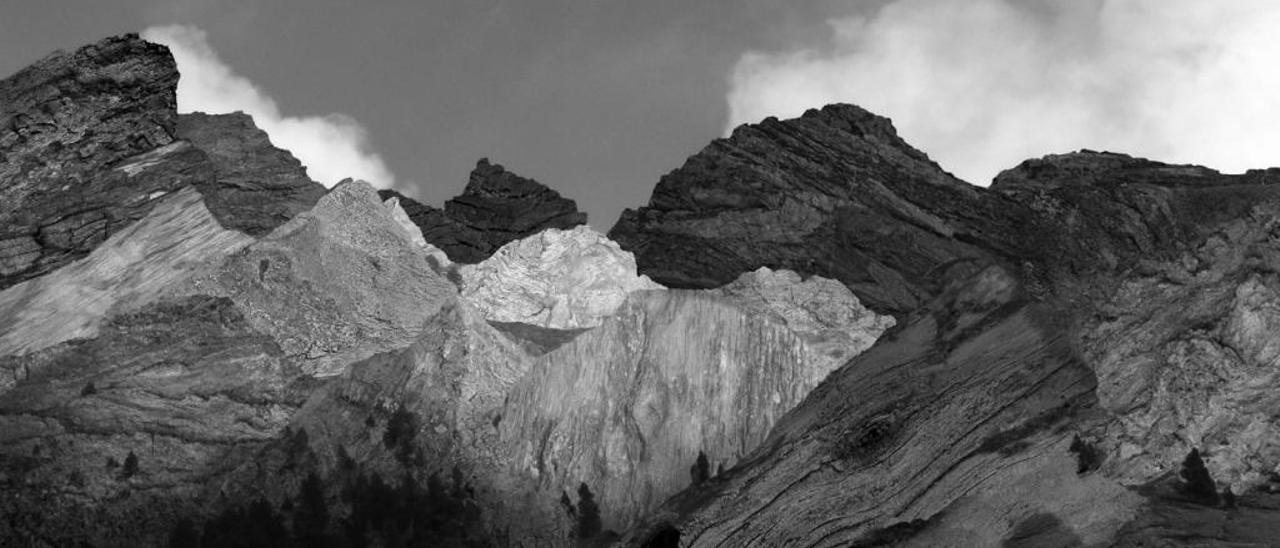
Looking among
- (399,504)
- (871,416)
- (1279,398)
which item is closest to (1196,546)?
(1279,398)

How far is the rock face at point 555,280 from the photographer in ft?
316

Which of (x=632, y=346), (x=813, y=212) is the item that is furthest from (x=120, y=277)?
(x=813, y=212)

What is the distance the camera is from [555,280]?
98.6 metres

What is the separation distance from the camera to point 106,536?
86438mm

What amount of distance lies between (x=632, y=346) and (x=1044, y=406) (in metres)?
19.1

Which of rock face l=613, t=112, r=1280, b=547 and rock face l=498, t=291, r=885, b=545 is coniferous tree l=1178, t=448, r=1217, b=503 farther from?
rock face l=498, t=291, r=885, b=545

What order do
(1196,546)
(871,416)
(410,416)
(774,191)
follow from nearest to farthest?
(1196,546) → (871,416) → (410,416) → (774,191)

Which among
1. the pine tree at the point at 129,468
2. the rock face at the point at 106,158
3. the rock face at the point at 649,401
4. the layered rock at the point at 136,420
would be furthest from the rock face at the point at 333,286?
the pine tree at the point at 129,468

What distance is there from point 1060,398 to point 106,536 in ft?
106

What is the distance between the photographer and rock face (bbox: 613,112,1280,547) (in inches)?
2918

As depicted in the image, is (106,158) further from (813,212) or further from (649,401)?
(813,212)

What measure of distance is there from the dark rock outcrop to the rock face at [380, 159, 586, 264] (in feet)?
19.3

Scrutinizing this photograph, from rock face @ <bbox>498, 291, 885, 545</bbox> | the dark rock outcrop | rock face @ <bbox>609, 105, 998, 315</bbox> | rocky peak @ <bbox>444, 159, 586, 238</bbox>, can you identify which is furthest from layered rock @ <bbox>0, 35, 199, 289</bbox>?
rock face @ <bbox>498, 291, 885, 545</bbox>

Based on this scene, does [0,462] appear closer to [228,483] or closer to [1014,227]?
[228,483]
